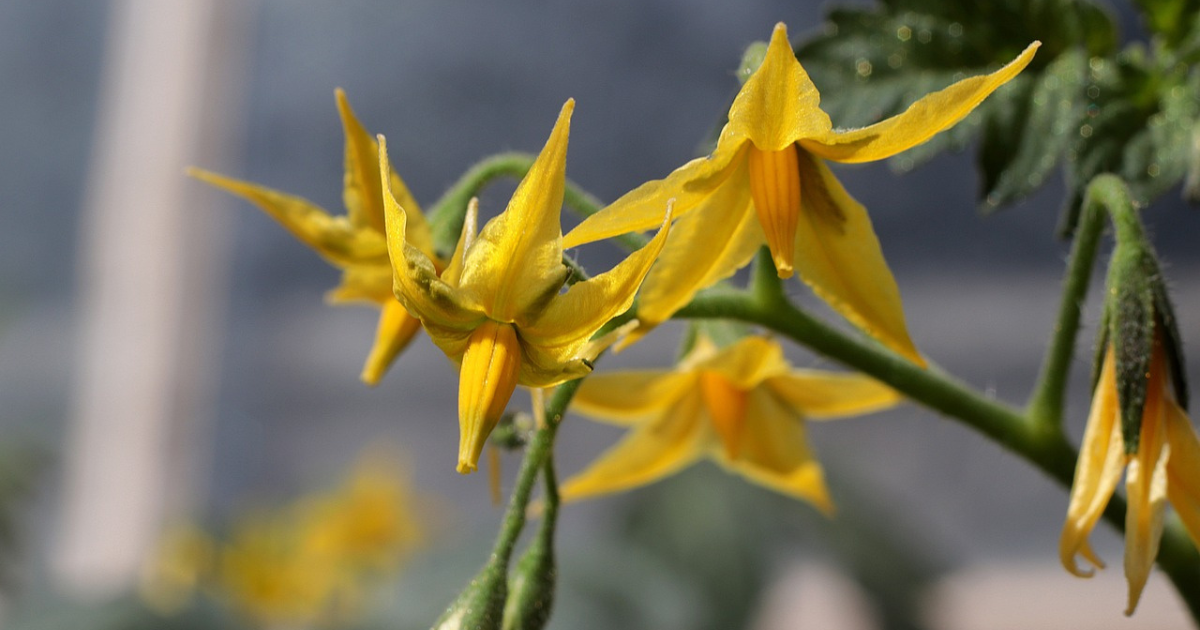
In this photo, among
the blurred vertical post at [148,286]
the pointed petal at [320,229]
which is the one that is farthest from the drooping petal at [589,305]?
the blurred vertical post at [148,286]

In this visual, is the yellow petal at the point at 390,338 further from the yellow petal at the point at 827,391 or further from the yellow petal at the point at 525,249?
the yellow petal at the point at 827,391

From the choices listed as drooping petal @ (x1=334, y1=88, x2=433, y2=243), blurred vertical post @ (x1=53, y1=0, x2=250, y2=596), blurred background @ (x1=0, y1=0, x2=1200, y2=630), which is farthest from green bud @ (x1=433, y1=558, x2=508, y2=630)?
blurred vertical post @ (x1=53, y1=0, x2=250, y2=596)

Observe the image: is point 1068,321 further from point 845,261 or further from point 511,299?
point 511,299

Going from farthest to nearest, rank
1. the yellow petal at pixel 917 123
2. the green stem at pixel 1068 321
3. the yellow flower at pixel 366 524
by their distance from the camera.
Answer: the yellow flower at pixel 366 524
the green stem at pixel 1068 321
the yellow petal at pixel 917 123

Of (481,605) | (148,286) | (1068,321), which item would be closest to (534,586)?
(481,605)

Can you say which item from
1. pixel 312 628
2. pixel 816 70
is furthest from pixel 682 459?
pixel 312 628

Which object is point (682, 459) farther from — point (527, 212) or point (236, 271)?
point (236, 271)

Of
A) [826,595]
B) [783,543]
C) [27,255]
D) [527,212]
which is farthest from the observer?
[27,255]
